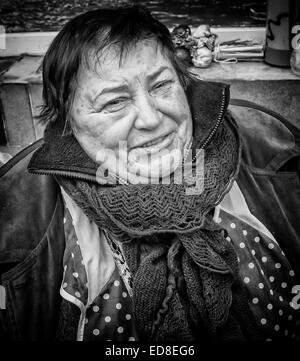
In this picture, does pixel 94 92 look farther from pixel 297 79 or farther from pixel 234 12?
pixel 297 79

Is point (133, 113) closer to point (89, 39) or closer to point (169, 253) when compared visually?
point (89, 39)

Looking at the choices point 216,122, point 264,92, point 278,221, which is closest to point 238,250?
point 278,221

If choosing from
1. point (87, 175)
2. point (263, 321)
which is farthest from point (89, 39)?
point (263, 321)

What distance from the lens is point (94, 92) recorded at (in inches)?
36.6

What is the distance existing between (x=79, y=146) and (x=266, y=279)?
0.61 m

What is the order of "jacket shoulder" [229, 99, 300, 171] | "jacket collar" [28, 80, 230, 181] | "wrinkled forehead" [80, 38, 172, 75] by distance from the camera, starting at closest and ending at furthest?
"wrinkled forehead" [80, 38, 172, 75], "jacket collar" [28, 80, 230, 181], "jacket shoulder" [229, 99, 300, 171]

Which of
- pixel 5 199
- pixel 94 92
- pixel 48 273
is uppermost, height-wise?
pixel 94 92

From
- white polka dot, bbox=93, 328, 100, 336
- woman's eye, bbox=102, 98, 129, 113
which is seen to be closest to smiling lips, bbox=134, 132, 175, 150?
woman's eye, bbox=102, 98, 129, 113

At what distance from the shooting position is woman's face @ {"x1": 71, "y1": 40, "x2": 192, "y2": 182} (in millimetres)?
917

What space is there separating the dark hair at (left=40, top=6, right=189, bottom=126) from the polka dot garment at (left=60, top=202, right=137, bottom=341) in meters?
0.40

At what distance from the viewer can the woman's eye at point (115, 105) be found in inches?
37.0

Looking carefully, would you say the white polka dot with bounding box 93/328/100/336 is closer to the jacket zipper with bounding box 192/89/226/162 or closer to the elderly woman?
the elderly woman
